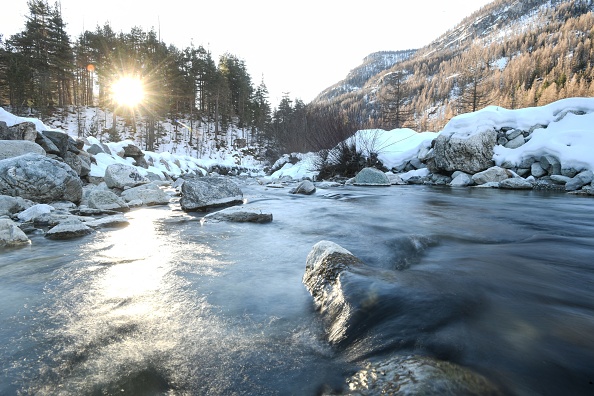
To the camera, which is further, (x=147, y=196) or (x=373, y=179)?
(x=373, y=179)

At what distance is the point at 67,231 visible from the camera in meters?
3.32

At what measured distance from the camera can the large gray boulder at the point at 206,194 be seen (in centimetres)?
544

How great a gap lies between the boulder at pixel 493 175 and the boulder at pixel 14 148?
12527mm

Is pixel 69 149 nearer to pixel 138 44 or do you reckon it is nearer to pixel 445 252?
pixel 445 252

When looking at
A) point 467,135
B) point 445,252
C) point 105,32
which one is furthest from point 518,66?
point 445,252

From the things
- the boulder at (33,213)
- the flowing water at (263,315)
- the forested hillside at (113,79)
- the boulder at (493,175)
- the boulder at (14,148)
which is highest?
the forested hillside at (113,79)

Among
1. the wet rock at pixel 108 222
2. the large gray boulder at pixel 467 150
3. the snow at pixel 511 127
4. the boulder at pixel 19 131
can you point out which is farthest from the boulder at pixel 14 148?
the large gray boulder at pixel 467 150

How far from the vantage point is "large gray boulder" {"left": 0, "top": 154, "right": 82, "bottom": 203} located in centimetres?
503

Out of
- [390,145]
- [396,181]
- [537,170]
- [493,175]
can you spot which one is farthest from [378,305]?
[390,145]

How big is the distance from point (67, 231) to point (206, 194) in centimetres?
245

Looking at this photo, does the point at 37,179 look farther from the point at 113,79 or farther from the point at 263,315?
the point at 113,79

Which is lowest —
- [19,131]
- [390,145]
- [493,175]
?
[493,175]

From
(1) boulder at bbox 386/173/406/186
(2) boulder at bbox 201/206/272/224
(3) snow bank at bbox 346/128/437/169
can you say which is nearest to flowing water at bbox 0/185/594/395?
(2) boulder at bbox 201/206/272/224

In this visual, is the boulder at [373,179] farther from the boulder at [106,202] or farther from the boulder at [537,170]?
the boulder at [106,202]
